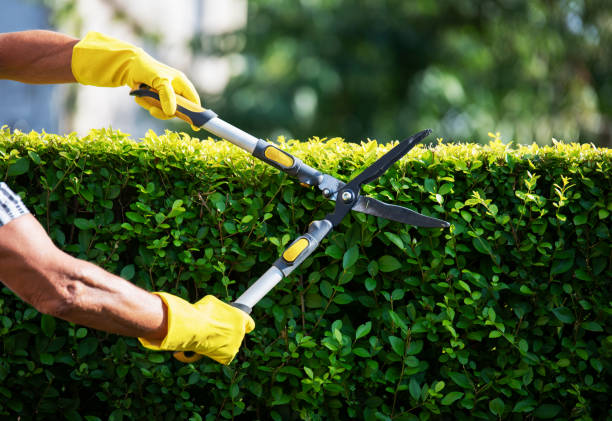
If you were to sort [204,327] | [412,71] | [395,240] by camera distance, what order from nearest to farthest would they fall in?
[204,327]
[395,240]
[412,71]

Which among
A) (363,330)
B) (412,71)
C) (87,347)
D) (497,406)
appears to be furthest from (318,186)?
(412,71)

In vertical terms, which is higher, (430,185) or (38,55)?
(430,185)

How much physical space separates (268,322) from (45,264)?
1.07 meters

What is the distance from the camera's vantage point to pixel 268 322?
2.33 metres

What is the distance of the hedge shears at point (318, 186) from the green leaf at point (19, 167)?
73 centimetres

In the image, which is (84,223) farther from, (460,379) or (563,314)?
(563,314)

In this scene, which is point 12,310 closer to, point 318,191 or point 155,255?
point 155,255

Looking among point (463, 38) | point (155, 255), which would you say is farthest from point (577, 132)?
point (155, 255)

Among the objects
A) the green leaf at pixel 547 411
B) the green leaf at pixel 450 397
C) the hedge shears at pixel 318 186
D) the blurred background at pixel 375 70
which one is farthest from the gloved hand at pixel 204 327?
the blurred background at pixel 375 70

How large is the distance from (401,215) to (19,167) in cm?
159

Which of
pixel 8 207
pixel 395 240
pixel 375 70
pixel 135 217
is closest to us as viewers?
pixel 8 207

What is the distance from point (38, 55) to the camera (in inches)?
93.6

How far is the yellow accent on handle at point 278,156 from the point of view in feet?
6.81

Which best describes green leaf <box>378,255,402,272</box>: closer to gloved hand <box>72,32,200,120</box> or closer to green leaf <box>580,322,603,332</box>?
green leaf <box>580,322,603,332</box>
